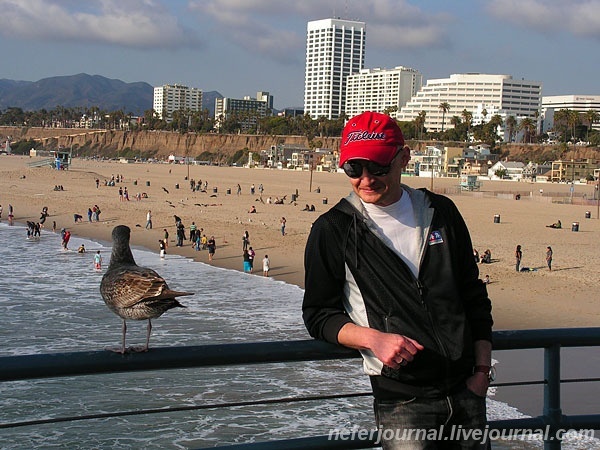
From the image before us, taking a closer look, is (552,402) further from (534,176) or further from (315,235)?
(534,176)

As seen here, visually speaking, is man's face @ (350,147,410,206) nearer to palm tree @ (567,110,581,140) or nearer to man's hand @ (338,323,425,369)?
man's hand @ (338,323,425,369)

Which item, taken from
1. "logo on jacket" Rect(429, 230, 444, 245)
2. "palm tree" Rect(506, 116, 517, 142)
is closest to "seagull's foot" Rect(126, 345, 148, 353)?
"logo on jacket" Rect(429, 230, 444, 245)

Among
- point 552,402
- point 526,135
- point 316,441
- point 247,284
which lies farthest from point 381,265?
point 526,135

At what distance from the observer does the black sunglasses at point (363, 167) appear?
93.9 inches

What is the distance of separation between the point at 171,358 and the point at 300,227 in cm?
3155

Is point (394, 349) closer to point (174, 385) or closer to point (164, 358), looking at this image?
point (164, 358)

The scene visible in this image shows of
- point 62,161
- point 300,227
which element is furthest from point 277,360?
point 62,161

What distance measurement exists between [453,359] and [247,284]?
60.1 feet

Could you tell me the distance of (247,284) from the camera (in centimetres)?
2048

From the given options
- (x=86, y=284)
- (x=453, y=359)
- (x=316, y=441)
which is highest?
(x=453, y=359)

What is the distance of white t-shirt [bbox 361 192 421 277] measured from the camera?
7.75 ft

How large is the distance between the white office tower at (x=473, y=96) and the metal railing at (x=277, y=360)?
574 feet

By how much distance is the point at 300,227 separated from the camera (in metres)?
33.8

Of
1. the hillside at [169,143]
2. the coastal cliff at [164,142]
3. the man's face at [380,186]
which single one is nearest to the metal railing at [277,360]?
the man's face at [380,186]
